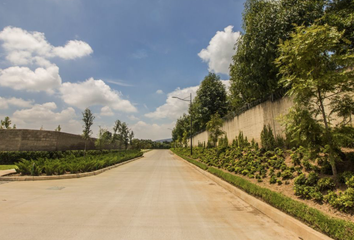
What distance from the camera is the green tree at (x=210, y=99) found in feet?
113

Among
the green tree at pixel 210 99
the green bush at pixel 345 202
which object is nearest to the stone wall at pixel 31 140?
the green tree at pixel 210 99

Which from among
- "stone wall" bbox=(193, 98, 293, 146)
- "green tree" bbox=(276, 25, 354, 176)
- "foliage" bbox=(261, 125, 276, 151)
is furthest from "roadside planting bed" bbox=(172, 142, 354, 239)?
"stone wall" bbox=(193, 98, 293, 146)

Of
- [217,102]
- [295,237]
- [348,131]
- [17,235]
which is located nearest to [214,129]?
[217,102]

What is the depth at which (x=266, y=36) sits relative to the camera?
12766 mm

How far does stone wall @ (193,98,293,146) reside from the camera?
1288 cm

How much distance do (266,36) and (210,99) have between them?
21865 mm

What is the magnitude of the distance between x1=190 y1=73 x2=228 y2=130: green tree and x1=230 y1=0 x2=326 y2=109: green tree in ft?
62.4

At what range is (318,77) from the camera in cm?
606

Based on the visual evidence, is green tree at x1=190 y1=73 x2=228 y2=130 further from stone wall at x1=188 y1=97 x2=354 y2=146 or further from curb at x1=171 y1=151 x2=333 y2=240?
curb at x1=171 y1=151 x2=333 y2=240

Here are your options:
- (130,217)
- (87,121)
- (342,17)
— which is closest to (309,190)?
(130,217)

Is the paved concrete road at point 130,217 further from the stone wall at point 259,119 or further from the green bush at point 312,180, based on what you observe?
the stone wall at point 259,119

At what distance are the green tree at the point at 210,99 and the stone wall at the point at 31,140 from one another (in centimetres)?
2093

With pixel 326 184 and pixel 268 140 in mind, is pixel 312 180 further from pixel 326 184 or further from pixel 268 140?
pixel 268 140

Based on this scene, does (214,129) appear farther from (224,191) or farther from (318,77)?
(318,77)
